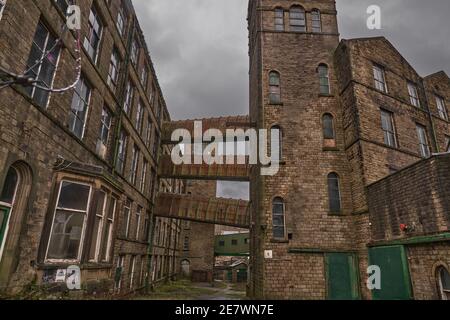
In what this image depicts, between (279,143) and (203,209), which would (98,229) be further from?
(203,209)

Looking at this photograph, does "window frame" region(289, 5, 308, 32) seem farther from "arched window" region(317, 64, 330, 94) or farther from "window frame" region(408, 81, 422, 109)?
"window frame" region(408, 81, 422, 109)

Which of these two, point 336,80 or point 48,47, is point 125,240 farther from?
point 336,80

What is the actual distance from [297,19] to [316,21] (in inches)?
48.8

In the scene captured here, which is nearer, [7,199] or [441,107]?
[7,199]

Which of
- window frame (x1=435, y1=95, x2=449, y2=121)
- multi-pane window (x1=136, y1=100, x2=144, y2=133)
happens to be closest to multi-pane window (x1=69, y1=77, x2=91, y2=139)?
multi-pane window (x1=136, y1=100, x2=144, y2=133)

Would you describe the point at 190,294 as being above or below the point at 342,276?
below

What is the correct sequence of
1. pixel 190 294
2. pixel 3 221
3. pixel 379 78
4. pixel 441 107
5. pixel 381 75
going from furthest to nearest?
pixel 190 294 < pixel 441 107 < pixel 381 75 < pixel 379 78 < pixel 3 221

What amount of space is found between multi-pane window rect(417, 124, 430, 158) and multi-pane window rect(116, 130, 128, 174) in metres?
16.4

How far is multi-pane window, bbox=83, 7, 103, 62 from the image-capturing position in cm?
1098

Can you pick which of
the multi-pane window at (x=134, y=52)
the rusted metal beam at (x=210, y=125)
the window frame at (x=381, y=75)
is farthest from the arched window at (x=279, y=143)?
the multi-pane window at (x=134, y=52)

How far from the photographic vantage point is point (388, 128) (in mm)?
14758

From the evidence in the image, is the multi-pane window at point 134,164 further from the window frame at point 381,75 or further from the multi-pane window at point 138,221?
the window frame at point 381,75

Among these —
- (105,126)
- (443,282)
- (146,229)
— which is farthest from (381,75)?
(146,229)

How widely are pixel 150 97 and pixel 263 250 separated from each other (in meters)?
13.8
